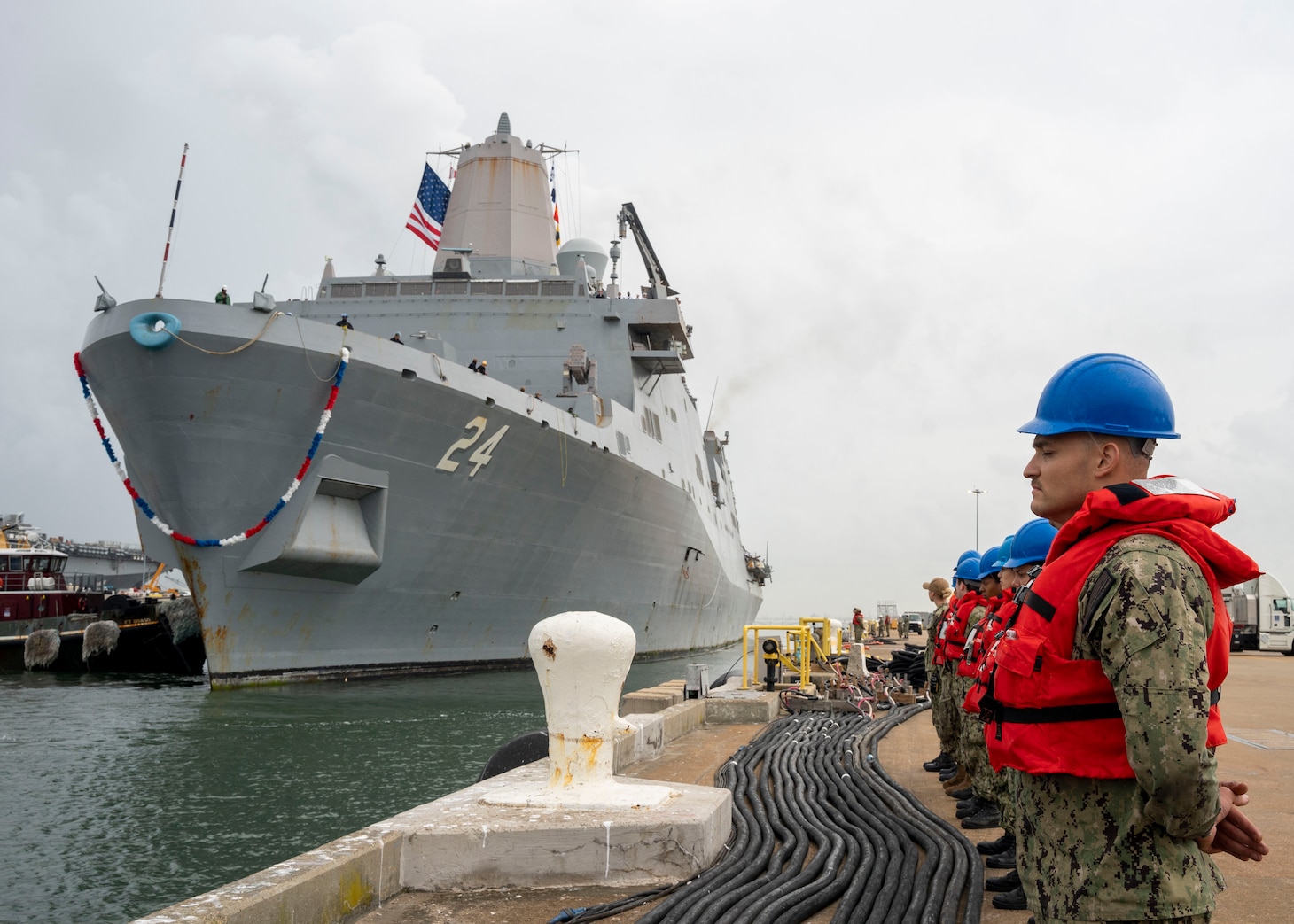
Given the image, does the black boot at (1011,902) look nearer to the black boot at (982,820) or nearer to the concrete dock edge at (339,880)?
the concrete dock edge at (339,880)

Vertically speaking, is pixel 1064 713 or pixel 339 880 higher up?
pixel 1064 713

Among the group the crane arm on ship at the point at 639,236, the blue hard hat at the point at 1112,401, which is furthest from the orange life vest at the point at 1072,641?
the crane arm on ship at the point at 639,236

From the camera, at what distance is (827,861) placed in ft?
12.2

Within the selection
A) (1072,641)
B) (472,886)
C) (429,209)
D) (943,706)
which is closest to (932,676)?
(943,706)

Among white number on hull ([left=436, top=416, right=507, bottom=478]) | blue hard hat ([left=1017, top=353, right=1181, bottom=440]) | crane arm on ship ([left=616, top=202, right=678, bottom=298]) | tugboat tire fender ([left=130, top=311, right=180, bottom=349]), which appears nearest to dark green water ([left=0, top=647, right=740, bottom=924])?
white number on hull ([left=436, top=416, right=507, bottom=478])

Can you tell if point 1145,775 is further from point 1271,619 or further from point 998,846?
point 1271,619

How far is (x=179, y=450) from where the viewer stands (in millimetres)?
12594

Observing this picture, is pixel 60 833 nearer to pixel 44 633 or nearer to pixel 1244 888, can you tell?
pixel 1244 888

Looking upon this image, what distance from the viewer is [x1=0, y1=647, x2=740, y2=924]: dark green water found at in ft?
18.6

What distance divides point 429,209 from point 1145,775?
21944 millimetres

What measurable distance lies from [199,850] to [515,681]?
30.8 ft

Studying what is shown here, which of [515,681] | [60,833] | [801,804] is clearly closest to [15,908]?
[60,833]

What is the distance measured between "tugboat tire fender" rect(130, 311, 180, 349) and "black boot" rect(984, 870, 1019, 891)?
11567 millimetres

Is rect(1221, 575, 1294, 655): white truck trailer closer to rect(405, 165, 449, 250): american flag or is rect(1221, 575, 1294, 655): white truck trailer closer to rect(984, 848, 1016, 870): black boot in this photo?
rect(405, 165, 449, 250): american flag
